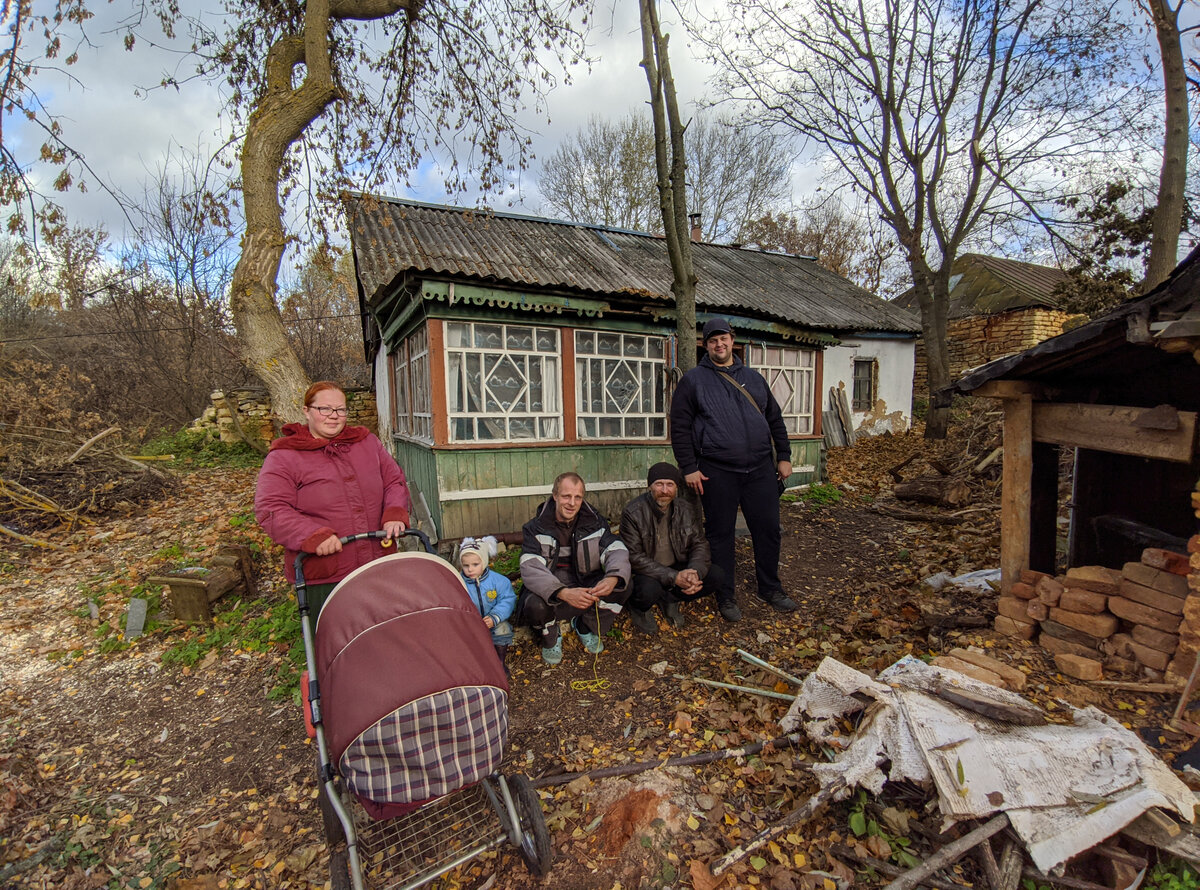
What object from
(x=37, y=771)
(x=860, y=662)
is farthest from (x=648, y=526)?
(x=37, y=771)

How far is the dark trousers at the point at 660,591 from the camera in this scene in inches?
167

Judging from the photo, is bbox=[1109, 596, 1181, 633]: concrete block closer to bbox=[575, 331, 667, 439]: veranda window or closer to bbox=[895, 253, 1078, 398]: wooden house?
bbox=[575, 331, 667, 439]: veranda window

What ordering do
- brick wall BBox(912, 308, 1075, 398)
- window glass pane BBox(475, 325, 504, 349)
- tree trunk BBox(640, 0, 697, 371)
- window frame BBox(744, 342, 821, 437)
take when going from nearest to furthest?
tree trunk BBox(640, 0, 697, 371), window glass pane BBox(475, 325, 504, 349), window frame BBox(744, 342, 821, 437), brick wall BBox(912, 308, 1075, 398)

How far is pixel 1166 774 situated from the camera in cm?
219

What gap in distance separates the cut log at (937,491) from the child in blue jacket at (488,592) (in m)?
6.42

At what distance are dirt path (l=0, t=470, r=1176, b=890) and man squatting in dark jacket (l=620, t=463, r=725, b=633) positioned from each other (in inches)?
9.0

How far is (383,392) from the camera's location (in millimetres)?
11461

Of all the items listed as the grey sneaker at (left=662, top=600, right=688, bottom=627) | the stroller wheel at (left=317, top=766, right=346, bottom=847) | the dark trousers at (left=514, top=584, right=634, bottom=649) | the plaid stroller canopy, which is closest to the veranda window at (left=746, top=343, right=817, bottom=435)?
the grey sneaker at (left=662, top=600, right=688, bottom=627)

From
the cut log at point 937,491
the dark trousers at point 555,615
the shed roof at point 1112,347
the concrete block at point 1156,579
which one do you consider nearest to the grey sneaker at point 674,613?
the dark trousers at point 555,615

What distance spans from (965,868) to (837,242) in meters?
26.2

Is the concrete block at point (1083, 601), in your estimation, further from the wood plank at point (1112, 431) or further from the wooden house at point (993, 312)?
the wooden house at point (993, 312)

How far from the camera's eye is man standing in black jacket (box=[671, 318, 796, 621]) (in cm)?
450

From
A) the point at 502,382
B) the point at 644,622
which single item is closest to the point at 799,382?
the point at 502,382

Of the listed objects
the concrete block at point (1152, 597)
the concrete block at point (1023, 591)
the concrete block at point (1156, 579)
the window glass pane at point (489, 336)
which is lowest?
the concrete block at point (1023, 591)
